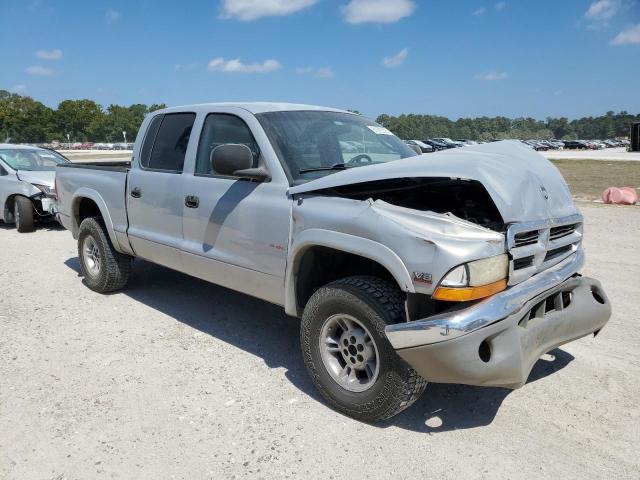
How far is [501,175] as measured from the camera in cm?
293

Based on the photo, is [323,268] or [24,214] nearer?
[323,268]

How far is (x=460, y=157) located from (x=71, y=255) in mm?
6710

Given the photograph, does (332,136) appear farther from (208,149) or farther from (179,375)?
(179,375)

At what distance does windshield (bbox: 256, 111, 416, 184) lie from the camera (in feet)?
12.4

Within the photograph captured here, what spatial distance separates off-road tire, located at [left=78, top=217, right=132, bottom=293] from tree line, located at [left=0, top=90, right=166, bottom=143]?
117988mm

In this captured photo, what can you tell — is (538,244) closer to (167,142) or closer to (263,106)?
(263,106)

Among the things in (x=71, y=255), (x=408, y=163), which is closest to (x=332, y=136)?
(x=408, y=163)

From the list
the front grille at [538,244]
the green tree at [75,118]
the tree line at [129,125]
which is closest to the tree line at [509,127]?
the tree line at [129,125]

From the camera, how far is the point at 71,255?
7.99 meters

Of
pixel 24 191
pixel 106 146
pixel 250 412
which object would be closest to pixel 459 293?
pixel 250 412

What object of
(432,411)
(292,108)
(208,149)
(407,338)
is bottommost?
(432,411)

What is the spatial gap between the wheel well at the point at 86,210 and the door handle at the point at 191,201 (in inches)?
85.0

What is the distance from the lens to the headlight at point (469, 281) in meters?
2.68

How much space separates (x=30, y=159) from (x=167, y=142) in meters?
7.60
